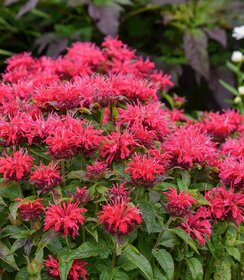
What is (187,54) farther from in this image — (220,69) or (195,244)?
(195,244)

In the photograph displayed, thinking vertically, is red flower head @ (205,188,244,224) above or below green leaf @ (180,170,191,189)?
below

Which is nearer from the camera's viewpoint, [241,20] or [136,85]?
[136,85]

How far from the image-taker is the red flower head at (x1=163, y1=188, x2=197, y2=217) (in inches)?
68.8

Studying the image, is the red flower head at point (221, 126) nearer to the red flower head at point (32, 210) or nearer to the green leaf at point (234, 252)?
the green leaf at point (234, 252)

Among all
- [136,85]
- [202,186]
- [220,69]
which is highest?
[136,85]

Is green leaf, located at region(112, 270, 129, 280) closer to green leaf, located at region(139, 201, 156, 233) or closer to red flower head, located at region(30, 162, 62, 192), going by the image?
green leaf, located at region(139, 201, 156, 233)

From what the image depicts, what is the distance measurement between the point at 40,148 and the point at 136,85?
36 cm

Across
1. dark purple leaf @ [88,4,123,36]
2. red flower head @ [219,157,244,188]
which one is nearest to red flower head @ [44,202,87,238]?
red flower head @ [219,157,244,188]

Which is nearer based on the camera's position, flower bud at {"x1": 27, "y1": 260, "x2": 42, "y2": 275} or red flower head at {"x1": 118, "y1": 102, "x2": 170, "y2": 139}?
flower bud at {"x1": 27, "y1": 260, "x2": 42, "y2": 275}

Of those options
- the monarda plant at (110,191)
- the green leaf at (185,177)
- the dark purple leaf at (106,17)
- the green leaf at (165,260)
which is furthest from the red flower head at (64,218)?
the dark purple leaf at (106,17)

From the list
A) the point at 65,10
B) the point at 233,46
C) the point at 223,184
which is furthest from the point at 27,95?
the point at 233,46

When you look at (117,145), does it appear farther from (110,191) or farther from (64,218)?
(64,218)

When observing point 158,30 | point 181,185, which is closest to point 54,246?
point 181,185

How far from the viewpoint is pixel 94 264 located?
5.93ft
